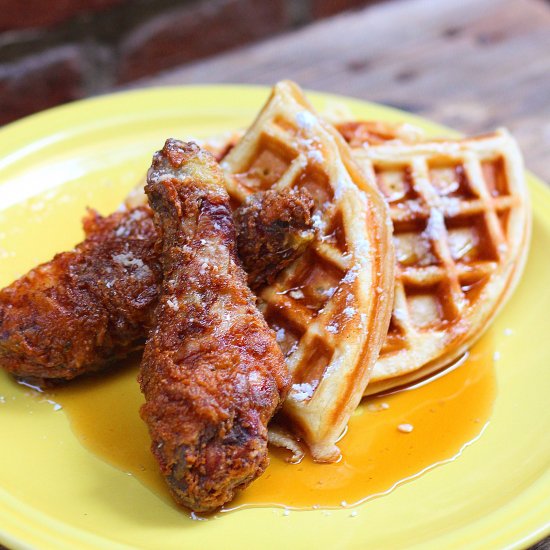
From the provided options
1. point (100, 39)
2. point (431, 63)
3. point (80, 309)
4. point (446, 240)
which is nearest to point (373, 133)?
point (446, 240)

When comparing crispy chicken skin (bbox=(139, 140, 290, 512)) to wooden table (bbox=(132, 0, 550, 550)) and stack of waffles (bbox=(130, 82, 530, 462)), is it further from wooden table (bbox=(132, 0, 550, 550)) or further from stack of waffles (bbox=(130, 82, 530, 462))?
wooden table (bbox=(132, 0, 550, 550))

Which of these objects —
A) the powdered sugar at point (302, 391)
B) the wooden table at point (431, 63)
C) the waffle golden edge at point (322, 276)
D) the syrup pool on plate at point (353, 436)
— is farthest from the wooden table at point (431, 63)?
the powdered sugar at point (302, 391)

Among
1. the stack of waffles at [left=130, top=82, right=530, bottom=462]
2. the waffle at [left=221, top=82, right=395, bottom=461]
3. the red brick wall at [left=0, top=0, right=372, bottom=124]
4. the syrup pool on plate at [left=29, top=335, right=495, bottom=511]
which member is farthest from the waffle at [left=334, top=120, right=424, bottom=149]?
the red brick wall at [left=0, top=0, right=372, bottom=124]

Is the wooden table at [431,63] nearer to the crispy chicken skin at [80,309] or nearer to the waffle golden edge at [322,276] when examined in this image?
the waffle golden edge at [322,276]

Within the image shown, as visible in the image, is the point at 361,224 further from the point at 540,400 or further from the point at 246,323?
the point at 540,400

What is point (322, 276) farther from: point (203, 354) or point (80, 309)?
point (80, 309)

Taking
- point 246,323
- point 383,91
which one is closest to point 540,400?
point 246,323

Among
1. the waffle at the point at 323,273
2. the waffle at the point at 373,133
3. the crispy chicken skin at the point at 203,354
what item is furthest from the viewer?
the waffle at the point at 373,133
